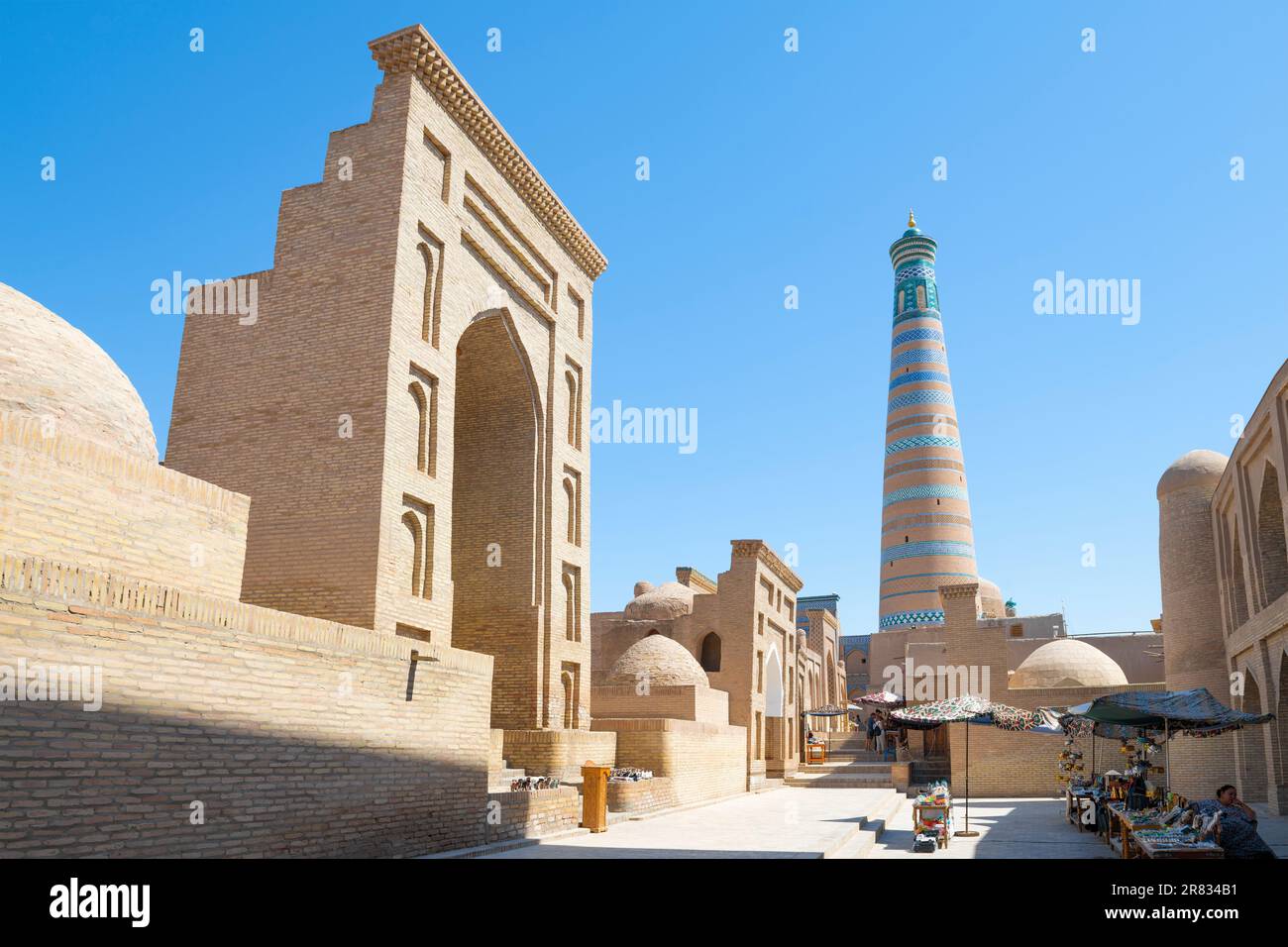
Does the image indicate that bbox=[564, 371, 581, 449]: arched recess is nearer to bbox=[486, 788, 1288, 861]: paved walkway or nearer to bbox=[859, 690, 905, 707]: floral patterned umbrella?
bbox=[486, 788, 1288, 861]: paved walkway

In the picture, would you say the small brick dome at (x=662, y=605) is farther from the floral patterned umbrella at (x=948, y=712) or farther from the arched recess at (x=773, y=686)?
the floral patterned umbrella at (x=948, y=712)

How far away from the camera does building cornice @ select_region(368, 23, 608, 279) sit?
14.0 m

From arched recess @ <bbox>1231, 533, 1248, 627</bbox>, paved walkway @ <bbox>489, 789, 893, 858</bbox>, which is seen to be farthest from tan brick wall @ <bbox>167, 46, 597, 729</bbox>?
arched recess @ <bbox>1231, 533, 1248, 627</bbox>

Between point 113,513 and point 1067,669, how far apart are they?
20.4 m

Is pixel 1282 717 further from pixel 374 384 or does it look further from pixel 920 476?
pixel 920 476

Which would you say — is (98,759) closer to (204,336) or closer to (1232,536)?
(204,336)

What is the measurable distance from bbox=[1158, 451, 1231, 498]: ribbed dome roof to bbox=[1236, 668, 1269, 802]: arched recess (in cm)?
408

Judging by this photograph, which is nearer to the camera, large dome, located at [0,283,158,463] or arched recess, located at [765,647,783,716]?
large dome, located at [0,283,158,463]

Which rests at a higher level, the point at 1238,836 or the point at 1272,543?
the point at 1272,543

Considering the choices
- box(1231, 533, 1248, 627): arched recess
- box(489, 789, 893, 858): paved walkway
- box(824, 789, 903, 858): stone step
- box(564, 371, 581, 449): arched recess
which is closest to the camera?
box(489, 789, 893, 858): paved walkway

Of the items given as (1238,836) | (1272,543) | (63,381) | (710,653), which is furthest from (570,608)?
Result: (1238,836)

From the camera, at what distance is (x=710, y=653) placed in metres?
27.6
